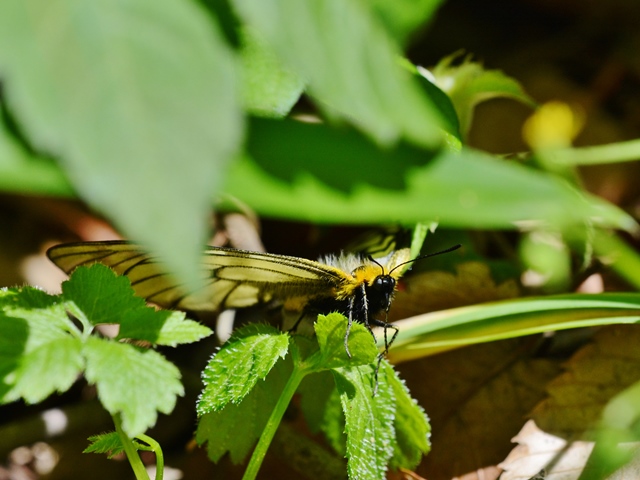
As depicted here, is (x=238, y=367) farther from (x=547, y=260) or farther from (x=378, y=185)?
(x=547, y=260)

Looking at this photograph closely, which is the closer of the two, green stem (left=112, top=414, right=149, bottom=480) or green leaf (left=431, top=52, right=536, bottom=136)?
green stem (left=112, top=414, right=149, bottom=480)

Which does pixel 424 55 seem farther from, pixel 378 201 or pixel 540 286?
pixel 378 201

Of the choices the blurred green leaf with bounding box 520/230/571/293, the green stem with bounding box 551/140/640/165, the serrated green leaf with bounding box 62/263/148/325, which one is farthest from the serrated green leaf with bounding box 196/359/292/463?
the green stem with bounding box 551/140/640/165

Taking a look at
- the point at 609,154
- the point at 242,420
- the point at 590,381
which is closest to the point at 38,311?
the point at 242,420

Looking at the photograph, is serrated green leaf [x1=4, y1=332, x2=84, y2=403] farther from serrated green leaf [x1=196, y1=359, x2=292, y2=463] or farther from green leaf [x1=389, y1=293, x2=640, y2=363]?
green leaf [x1=389, y1=293, x2=640, y2=363]

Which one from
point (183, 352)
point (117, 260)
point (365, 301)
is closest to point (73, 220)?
point (183, 352)

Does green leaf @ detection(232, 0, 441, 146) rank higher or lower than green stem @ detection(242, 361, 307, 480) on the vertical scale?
higher
